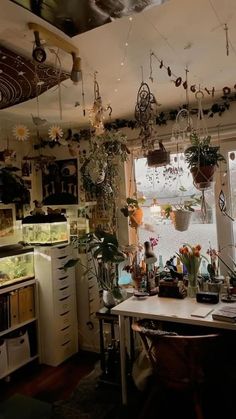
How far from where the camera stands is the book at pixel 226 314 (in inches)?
79.2

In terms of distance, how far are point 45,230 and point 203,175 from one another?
6.07 ft

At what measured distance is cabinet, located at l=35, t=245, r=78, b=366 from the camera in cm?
326

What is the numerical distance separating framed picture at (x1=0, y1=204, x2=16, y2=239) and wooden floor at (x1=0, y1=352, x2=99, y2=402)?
1415 millimetres

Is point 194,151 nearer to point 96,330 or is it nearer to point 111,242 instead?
point 111,242

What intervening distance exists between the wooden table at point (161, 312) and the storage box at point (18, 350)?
1.22 meters

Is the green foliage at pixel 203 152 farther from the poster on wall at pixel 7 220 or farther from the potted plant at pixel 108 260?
the poster on wall at pixel 7 220

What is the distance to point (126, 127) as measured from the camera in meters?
3.32

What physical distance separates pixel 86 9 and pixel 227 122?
189cm

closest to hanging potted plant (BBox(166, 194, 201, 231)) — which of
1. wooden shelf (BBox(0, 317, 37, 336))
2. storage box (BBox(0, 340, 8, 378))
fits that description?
wooden shelf (BBox(0, 317, 37, 336))

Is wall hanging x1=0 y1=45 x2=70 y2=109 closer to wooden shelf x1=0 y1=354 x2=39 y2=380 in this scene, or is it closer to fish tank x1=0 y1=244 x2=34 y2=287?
fish tank x1=0 y1=244 x2=34 y2=287

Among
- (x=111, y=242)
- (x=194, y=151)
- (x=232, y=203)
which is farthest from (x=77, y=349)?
(x=194, y=151)

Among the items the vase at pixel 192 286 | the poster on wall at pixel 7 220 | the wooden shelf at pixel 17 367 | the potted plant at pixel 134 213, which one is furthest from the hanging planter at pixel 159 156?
the wooden shelf at pixel 17 367

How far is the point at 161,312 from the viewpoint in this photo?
2262 millimetres

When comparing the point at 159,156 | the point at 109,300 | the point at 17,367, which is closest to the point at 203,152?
the point at 159,156
